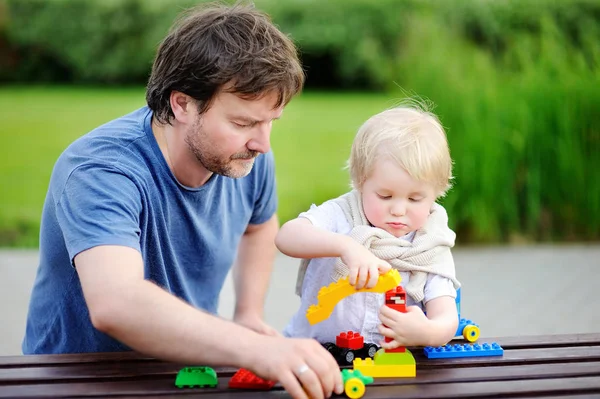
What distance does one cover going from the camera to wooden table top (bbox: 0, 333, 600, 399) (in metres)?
1.91

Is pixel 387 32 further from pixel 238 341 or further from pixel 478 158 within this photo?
pixel 238 341

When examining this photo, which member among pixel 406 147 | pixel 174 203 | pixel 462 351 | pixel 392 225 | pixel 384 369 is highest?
pixel 406 147

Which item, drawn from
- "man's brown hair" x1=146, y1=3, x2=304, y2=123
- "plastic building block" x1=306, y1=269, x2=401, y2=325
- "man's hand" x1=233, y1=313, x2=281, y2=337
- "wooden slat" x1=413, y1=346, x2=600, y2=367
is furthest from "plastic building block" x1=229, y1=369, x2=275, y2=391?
"man's hand" x1=233, y1=313, x2=281, y2=337

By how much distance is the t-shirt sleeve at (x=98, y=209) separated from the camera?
2164mm

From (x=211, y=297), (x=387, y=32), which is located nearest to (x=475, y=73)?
(x=211, y=297)

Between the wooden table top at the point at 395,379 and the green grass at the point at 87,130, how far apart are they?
17.0 feet

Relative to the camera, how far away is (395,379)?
6.62ft

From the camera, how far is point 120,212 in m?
2.27

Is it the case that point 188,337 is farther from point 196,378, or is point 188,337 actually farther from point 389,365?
point 389,365

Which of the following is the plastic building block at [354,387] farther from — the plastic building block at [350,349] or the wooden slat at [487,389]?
the plastic building block at [350,349]

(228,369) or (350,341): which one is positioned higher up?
(350,341)

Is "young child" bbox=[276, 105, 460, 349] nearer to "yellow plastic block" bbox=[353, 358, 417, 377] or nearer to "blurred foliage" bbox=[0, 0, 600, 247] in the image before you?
"yellow plastic block" bbox=[353, 358, 417, 377]

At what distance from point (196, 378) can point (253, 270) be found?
4.47 feet

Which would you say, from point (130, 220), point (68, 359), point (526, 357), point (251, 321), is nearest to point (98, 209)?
point (130, 220)
